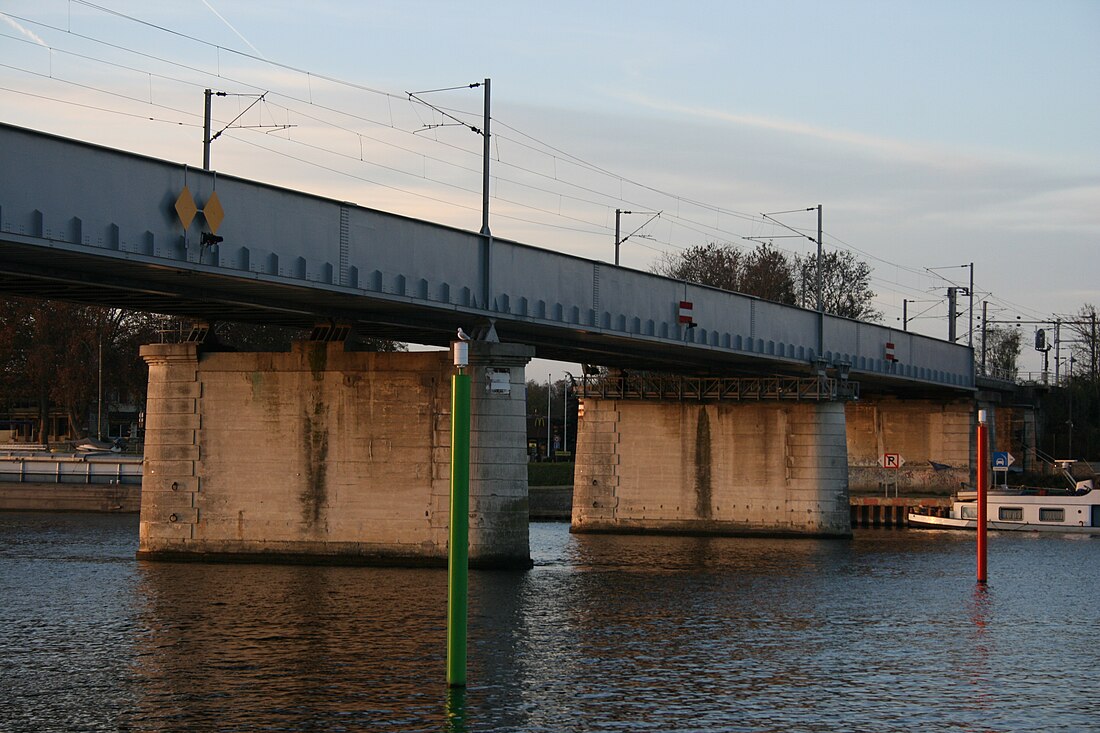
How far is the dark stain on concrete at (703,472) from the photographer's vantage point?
75.5 meters

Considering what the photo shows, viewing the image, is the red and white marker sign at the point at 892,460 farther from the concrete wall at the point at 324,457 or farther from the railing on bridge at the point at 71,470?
the concrete wall at the point at 324,457

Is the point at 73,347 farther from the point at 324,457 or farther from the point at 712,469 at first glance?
the point at 324,457

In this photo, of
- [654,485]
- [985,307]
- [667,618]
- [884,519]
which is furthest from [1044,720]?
[985,307]

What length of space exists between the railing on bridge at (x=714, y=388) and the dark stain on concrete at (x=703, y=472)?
77.0 inches

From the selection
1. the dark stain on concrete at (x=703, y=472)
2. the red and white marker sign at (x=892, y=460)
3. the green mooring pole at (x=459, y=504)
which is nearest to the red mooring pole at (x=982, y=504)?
the green mooring pole at (x=459, y=504)

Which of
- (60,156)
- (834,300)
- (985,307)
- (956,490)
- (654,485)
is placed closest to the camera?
(60,156)

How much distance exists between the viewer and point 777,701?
26.6 metres

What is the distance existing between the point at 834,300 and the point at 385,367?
83.5 meters

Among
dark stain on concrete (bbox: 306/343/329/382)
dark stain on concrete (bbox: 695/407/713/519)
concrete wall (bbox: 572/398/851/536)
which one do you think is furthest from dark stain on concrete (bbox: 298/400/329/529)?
dark stain on concrete (bbox: 695/407/713/519)

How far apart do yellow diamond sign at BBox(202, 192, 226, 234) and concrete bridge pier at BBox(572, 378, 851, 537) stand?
131 ft

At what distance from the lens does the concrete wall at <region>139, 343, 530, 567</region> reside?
4944 cm

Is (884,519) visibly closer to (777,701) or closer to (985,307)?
(985,307)

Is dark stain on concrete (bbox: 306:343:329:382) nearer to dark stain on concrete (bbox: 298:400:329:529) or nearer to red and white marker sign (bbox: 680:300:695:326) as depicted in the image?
dark stain on concrete (bbox: 298:400:329:529)

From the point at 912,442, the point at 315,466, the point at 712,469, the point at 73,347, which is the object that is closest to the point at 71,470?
the point at 73,347
